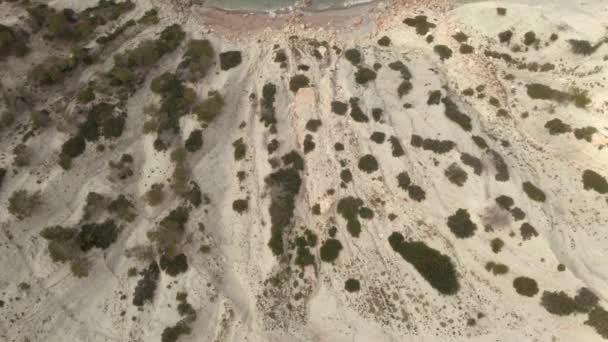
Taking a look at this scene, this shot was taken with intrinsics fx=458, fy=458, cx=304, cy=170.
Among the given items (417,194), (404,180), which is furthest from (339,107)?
(417,194)

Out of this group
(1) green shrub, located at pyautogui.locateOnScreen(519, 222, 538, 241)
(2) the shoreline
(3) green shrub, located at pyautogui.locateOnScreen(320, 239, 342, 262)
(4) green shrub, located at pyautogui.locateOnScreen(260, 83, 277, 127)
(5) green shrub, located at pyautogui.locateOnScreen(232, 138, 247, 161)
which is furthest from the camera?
(2) the shoreline

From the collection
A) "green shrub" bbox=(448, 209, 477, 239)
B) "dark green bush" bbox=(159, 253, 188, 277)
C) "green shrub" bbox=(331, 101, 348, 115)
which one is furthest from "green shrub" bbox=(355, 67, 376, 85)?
"dark green bush" bbox=(159, 253, 188, 277)

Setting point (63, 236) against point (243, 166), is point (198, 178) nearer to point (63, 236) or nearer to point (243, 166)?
point (243, 166)

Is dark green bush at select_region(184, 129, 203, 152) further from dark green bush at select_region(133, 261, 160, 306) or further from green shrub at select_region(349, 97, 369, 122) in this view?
green shrub at select_region(349, 97, 369, 122)

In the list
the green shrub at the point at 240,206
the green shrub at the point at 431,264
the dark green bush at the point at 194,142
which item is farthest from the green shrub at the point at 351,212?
the dark green bush at the point at 194,142

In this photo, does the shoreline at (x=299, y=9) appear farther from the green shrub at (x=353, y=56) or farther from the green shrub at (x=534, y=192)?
the green shrub at (x=534, y=192)

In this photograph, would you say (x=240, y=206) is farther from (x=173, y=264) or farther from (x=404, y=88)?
(x=404, y=88)
